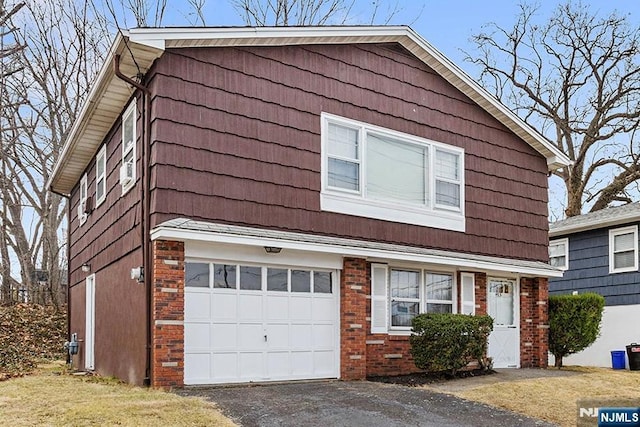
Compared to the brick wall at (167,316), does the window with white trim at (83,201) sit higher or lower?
higher

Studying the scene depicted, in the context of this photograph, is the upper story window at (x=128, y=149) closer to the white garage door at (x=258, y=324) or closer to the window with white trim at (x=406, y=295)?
the white garage door at (x=258, y=324)

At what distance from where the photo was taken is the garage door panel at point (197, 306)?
1059cm

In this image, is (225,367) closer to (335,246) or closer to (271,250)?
(271,250)

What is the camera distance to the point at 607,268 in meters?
19.0

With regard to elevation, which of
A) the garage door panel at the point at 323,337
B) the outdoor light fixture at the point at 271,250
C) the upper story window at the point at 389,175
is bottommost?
the garage door panel at the point at 323,337

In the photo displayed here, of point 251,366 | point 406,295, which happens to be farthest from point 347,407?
point 406,295

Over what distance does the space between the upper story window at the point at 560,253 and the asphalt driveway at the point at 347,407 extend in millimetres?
10967

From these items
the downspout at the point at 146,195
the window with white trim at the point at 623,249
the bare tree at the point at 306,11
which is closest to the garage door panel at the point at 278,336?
the downspout at the point at 146,195

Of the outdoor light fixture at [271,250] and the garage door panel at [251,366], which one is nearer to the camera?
the garage door panel at [251,366]

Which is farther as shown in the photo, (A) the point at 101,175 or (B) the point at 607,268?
(B) the point at 607,268

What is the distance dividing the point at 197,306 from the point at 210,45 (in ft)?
13.8

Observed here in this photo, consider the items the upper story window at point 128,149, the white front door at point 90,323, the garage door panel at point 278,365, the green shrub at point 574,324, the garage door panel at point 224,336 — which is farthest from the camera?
the green shrub at point 574,324

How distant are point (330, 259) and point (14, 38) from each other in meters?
16.5

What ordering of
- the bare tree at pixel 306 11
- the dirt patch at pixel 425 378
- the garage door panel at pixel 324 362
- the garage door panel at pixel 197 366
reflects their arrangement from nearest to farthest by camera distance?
the garage door panel at pixel 197 366, the garage door panel at pixel 324 362, the dirt patch at pixel 425 378, the bare tree at pixel 306 11
